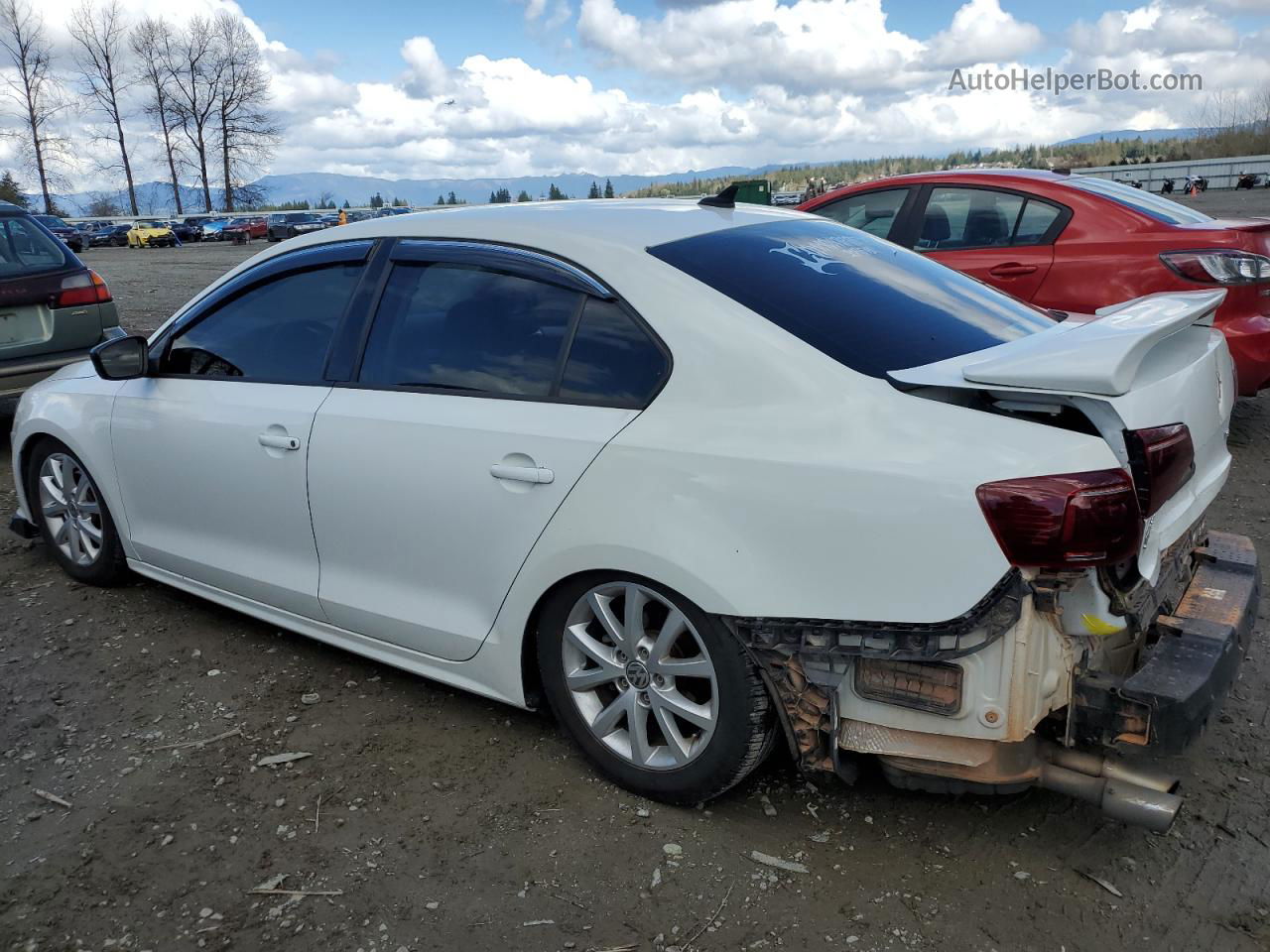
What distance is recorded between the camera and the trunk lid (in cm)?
230

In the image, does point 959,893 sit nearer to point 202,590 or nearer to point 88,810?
point 88,810

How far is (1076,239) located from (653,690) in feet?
15.2

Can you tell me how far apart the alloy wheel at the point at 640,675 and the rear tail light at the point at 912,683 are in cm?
39

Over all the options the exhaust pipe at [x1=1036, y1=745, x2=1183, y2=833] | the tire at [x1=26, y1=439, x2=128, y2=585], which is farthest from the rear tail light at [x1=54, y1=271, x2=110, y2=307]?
the exhaust pipe at [x1=1036, y1=745, x2=1183, y2=833]

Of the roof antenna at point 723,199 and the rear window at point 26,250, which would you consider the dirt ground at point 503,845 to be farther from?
the rear window at point 26,250

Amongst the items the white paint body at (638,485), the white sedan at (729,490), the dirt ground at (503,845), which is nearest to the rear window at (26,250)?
the white paint body at (638,485)

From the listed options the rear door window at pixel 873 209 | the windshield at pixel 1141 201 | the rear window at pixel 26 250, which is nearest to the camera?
the windshield at pixel 1141 201

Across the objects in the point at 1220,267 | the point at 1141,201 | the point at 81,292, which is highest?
the point at 1141,201

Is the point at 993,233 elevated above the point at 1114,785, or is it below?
above

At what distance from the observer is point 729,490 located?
2.50 meters

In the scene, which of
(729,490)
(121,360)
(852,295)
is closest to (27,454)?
(121,360)

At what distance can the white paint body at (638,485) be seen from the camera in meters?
2.31

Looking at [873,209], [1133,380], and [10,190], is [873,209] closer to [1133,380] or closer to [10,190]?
[1133,380]

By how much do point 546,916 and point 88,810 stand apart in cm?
145
